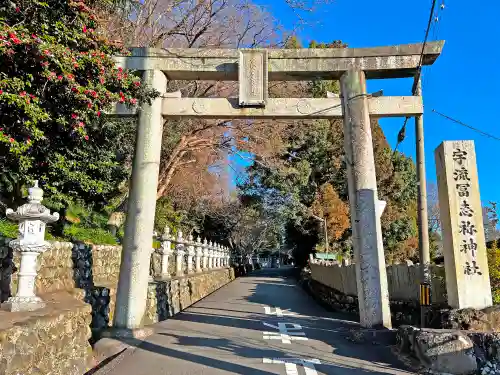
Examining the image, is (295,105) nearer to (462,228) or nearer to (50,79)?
(462,228)

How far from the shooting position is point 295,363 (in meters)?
6.57

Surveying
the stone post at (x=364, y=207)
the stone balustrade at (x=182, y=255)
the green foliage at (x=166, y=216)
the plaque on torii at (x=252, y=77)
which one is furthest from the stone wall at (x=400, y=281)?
the green foliage at (x=166, y=216)

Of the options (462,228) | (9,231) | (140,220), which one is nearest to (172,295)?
(140,220)

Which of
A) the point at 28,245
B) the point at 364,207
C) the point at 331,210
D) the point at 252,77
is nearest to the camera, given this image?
the point at 28,245

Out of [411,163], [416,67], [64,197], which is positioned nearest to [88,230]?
[64,197]

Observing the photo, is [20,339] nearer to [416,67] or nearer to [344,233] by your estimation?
[416,67]

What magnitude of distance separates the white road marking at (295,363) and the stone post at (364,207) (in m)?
2.36

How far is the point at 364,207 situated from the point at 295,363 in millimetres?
3714

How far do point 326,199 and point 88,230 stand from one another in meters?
18.2

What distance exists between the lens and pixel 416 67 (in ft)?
29.8

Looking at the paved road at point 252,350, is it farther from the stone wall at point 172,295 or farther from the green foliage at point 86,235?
the green foliage at point 86,235

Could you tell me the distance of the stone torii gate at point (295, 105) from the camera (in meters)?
8.81

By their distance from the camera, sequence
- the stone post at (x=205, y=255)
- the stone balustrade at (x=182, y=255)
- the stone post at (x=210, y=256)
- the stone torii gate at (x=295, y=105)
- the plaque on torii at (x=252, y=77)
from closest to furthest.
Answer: the stone torii gate at (x=295, y=105), the plaque on torii at (x=252, y=77), the stone balustrade at (x=182, y=255), the stone post at (x=205, y=255), the stone post at (x=210, y=256)

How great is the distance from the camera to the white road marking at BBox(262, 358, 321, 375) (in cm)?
611
